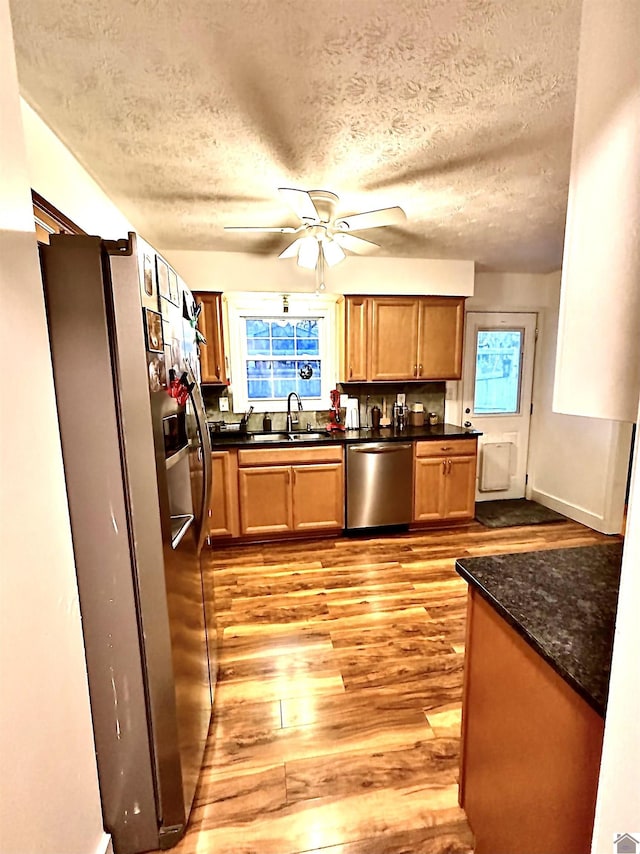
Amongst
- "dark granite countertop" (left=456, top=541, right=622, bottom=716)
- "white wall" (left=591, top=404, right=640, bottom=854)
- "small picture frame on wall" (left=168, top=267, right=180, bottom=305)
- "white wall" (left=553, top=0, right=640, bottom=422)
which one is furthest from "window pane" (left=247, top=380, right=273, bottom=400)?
"white wall" (left=591, top=404, right=640, bottom=854)

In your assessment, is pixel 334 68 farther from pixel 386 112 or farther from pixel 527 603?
pixel 527 603

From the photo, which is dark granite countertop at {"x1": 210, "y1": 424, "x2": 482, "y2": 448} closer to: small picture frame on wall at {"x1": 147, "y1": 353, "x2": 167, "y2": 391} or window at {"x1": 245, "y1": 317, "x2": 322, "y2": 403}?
window at {"x1": 245, "y1": 317, "x2": 322, "y2": 403}

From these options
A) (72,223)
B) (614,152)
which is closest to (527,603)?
(614,152)

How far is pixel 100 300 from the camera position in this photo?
0.93m

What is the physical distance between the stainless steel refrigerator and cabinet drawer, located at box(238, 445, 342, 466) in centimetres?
181

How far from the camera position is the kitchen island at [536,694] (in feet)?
2.38

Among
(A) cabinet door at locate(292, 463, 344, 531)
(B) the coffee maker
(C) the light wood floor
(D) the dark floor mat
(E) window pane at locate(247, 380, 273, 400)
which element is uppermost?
(E) window pane at locate(247, 380, 273, 400)

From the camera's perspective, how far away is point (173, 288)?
1.26m

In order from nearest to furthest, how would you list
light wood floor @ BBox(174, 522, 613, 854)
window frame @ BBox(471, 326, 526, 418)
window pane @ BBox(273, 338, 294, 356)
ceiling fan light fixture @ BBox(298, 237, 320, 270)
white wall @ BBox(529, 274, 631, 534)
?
1. light wood floor @ BBox(174, 522, 613, 854)
2. ceiling fan light fixture @ BBox(298, 237, 320, 270)
3. white wall @ BBox(529, 274, 631, 534)
4. window pane @ BBox(273, 338, 294, 356)
5. window frame @ BBox(471, 326, 526, 418)

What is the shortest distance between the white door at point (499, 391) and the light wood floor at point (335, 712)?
1.69 m

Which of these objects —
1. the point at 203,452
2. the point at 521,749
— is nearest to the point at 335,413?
the point at 203,452

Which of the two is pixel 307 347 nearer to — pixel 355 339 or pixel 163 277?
pixel 355 339

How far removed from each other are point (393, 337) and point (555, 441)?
2133mm

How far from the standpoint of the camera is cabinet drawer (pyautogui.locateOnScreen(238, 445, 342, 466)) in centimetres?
310
